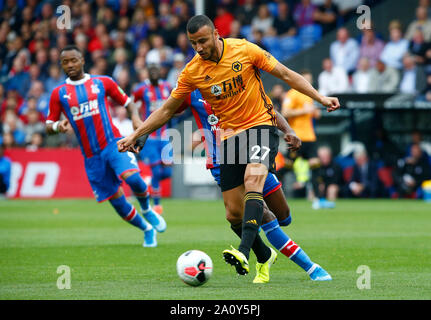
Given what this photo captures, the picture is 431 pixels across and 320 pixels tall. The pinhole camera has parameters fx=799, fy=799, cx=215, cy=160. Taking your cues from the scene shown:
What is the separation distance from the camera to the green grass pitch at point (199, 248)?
20.5ft

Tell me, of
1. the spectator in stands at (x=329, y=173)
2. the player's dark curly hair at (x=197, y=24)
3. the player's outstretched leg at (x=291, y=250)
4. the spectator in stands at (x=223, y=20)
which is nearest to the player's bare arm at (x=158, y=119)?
the player's dark curly hair at (x=197, y=24)

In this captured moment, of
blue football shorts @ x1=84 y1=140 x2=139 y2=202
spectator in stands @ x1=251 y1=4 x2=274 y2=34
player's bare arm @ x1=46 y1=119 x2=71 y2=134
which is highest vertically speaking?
spectator in stands @ x1=251 y1=4 x2=274 y2=34

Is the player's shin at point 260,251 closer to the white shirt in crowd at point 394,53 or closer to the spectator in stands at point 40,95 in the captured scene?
the white shirt in crowd at point 394,53

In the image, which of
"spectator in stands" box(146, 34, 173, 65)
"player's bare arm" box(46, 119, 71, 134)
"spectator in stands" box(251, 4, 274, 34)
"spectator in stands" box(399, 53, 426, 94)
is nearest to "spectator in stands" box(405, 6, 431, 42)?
"spectator in stands" box(399, 53, 426, 94)

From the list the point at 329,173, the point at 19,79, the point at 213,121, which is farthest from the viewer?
the point at 19,79

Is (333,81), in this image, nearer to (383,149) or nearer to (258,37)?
(383,149)

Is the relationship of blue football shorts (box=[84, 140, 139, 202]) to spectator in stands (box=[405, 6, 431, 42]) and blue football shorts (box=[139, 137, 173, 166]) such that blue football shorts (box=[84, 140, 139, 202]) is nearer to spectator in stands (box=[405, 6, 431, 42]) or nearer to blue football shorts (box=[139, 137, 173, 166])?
blue football shorts (box=[139, 137, 173, 166])

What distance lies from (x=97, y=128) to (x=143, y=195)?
1.01 metres

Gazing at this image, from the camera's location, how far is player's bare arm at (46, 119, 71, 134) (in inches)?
357

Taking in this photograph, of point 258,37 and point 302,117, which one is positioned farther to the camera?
point 258,37

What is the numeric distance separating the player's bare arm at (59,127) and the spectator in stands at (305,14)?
Answer: 1307cm

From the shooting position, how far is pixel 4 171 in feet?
63.6

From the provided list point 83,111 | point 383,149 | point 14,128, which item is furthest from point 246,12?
point 83,111

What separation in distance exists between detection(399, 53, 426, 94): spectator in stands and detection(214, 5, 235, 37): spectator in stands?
18.2ft
